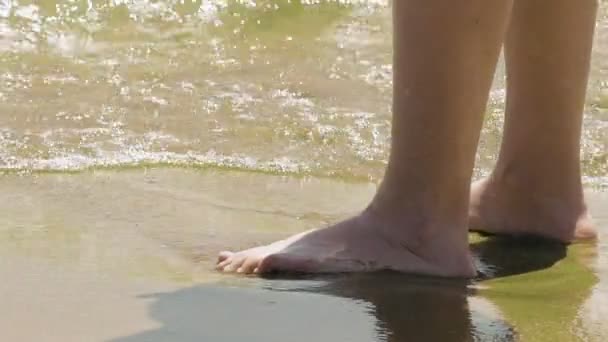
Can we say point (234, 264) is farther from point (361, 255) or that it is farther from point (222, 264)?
point (361, 255)

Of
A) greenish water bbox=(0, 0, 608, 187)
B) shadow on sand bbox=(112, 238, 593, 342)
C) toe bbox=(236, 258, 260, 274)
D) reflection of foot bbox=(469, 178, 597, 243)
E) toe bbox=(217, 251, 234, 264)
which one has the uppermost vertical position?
greenish water bbox=(0, 0, 608, 187)

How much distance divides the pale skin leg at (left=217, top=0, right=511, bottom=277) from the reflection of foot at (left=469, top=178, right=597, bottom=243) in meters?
0.32

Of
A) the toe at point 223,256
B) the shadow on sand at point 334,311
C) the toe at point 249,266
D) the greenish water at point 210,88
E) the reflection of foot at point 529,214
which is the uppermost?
the greenish water at point 210,88

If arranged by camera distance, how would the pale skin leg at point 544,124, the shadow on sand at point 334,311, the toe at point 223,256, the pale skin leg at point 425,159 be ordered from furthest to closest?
the pale skin leg at point 544,124
the toe at point 223,256
the pale skin leg at point 425,159
the shadow on sand at point 334,311

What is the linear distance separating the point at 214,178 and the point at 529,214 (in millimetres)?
658

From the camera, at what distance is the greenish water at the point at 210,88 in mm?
2834

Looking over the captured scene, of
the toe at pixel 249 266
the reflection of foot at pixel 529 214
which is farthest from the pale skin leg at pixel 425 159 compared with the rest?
the reflection of foot at pixel 529 214

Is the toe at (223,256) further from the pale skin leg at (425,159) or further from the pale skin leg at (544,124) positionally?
the pale skin leg at (544,124)

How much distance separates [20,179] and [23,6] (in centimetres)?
162

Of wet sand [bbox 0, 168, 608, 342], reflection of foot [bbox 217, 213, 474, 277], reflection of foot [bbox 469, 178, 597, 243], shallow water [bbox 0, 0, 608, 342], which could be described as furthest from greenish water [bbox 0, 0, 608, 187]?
reflection of foot [bbox 217, 213, 474, 277]

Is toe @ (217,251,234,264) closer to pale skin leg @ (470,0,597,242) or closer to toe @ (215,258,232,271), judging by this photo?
toe @ (215,258,232,271)

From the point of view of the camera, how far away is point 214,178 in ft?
8.84

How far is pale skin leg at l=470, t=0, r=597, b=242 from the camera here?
2.37m

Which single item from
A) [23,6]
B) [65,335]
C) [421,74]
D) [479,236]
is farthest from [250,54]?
[65,335]
